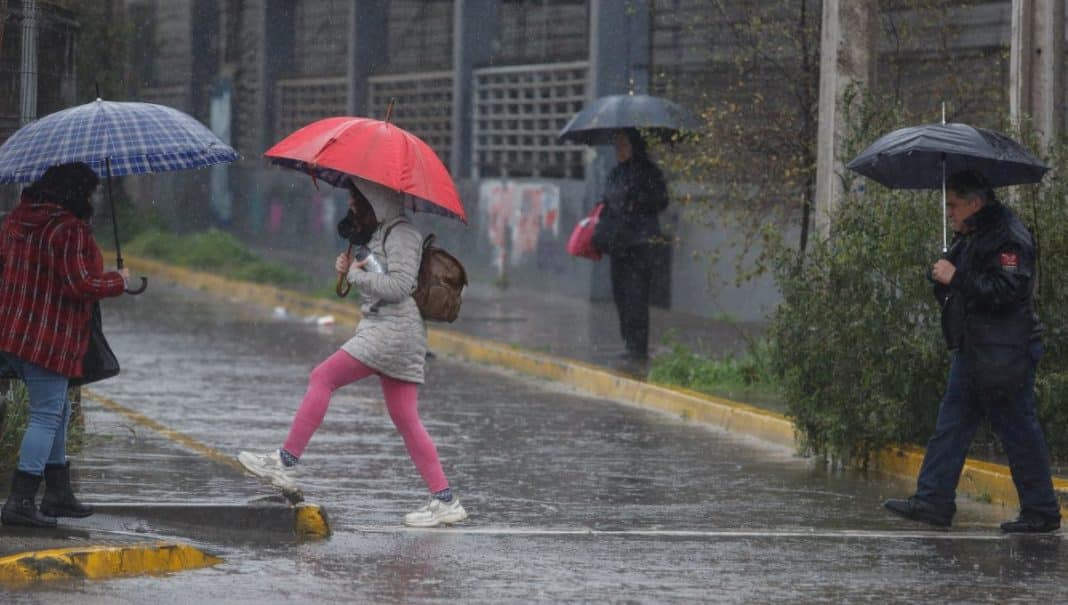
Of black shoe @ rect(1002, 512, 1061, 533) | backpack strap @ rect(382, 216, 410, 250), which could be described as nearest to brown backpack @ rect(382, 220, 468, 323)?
backpack strap @ rect(382, 216, 410, 250)

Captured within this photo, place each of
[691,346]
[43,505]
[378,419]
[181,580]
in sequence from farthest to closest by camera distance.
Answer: [691,346] < [378,419] < [43,505] < [181,580]

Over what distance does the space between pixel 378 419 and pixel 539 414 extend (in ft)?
3.84

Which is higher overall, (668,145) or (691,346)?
(668,145)

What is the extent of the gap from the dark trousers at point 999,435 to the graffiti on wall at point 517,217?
1341cm

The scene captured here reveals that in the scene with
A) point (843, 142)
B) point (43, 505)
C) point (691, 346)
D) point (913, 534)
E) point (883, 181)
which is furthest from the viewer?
point (691, 346)

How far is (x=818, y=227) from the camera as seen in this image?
11.8m

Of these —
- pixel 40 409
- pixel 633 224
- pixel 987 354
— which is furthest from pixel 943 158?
pixel 633 224

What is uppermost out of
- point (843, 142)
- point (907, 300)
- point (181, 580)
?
point (843, 142)

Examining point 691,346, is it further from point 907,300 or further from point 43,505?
point 43,505

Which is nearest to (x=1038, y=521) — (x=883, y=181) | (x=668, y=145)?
(x=883, y=181)

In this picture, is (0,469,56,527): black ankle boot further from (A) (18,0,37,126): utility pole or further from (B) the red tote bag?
(B) the red tote bag

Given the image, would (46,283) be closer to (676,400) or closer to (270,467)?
(270,467)

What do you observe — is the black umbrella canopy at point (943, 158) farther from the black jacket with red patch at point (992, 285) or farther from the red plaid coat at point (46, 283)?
the red plaid coat at point (46, 283)

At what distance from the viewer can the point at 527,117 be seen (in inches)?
910
